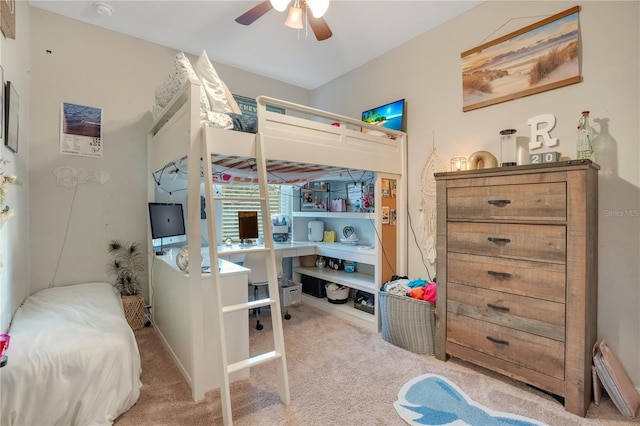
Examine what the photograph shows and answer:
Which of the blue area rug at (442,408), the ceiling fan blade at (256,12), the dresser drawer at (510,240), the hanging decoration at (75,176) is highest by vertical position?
the ceiling fan blade at (256,12)

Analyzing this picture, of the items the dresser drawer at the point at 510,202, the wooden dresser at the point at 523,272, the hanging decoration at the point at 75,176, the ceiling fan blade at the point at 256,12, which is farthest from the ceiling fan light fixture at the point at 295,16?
the hanging decoration at the point at 75,176

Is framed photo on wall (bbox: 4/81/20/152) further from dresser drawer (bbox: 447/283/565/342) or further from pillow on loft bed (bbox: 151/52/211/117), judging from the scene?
dresser drawer (bbox: 447/283/565/342)

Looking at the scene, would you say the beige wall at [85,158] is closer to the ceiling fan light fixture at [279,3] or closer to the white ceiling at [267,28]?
the white ceiling at [267,28]

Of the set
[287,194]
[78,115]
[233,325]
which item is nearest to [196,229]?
[233,325]

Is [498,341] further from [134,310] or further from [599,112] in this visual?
[134,310]

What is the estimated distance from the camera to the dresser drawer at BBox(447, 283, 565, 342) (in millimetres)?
1833

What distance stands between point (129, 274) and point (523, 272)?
11.1 feet

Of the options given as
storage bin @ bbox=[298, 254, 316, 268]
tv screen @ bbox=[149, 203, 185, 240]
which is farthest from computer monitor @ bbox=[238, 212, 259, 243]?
storage bin @ bbox=[298, 254, 316, 268]

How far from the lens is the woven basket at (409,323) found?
2473 mm

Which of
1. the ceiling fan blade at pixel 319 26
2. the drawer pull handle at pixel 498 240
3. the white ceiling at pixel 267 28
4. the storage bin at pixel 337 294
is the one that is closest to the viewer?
the drawer pull handle at pixel 498 240

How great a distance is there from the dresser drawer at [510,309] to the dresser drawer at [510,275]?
0.14 ft

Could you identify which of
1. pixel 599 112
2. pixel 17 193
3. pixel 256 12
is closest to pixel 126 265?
pixel 17 193

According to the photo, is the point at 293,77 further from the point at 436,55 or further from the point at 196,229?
the point at 196,229

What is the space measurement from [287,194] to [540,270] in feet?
10.4
